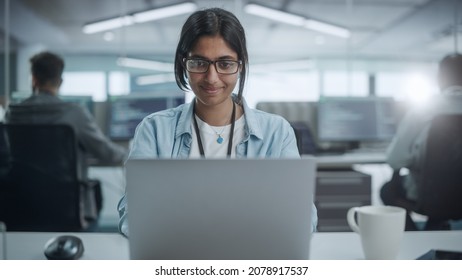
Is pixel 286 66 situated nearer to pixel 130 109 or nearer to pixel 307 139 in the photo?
pixel 307 139

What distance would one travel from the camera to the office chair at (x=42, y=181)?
1.74 metres

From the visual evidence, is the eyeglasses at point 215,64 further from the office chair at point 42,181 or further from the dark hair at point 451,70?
the dark hair at point 451,70

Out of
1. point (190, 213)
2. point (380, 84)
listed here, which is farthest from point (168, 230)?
point (380, 84)

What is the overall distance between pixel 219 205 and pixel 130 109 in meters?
2.27

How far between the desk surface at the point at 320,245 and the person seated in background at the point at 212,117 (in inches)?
9.2

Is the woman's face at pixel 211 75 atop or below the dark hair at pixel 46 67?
below

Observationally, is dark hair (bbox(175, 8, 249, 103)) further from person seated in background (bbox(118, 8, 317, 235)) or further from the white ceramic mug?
the white ceramic mug

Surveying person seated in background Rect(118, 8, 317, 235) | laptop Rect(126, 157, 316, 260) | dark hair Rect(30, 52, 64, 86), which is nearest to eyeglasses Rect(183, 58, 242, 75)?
person seated in background Rect(118, 8, 317, 235)

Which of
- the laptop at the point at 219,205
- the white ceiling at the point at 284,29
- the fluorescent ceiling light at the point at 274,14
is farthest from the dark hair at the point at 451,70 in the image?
the white ceiling at the point at 284,29

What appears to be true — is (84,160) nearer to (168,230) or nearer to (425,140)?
(425,140)

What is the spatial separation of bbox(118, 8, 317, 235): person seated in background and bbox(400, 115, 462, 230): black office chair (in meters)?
1.01

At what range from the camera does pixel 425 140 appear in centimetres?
187
